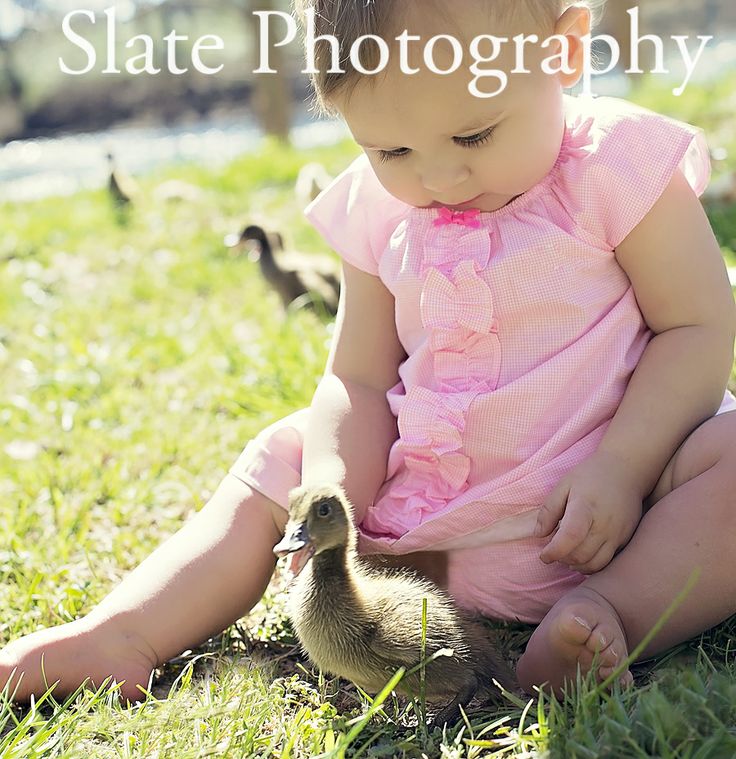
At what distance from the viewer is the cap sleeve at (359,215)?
2.28m

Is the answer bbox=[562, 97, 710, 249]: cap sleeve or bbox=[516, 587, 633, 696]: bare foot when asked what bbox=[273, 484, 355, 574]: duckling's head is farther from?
bbox=[562, 97, 710, 249]: cap sleeve

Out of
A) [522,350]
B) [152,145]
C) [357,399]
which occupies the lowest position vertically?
[357,399]

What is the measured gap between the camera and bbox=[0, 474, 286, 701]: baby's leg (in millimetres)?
1972

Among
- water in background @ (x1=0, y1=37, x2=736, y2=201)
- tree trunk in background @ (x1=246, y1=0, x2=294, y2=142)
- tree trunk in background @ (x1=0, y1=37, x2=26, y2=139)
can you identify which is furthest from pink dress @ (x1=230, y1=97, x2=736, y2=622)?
tree trunk in background @ (x1=0, y1=37, x2=26, y2=139)

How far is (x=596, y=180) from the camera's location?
6.70ft

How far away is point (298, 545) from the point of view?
1711mm

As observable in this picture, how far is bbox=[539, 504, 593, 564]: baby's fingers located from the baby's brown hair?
839 millimetres

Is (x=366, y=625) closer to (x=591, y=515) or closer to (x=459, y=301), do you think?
(x=591, y=515)

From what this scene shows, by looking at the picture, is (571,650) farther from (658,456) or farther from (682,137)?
(682,137)

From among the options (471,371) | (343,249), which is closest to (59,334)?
(343,249)

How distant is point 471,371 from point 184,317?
101 inches

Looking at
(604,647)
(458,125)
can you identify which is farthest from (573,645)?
(458,125)

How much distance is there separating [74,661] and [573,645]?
2.98ft

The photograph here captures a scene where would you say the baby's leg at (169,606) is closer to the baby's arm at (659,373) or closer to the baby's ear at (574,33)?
the baby's arm at (659,373)
